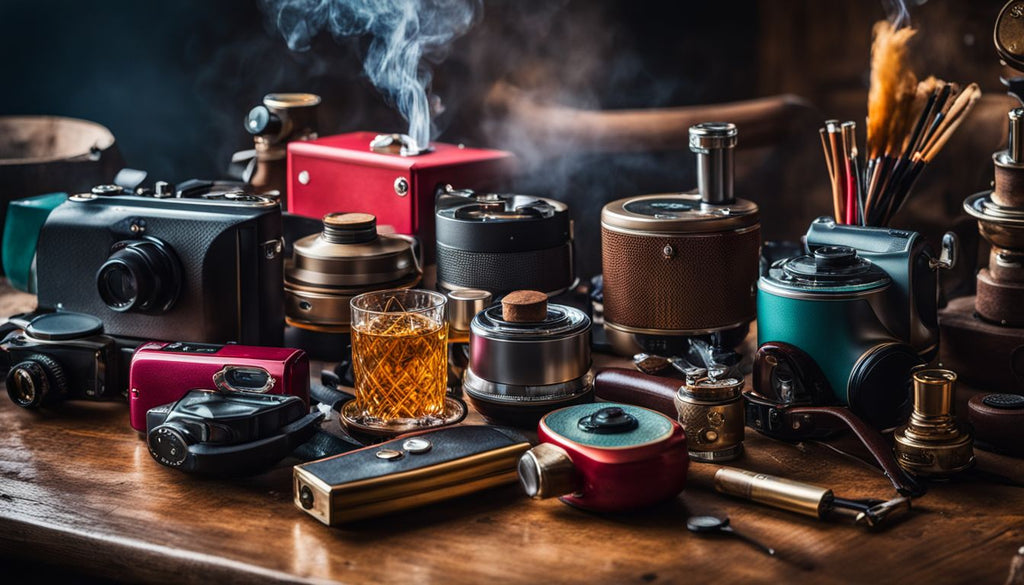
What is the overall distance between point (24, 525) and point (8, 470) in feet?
0.62

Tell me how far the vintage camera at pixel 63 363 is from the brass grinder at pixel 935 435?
1.16 metres

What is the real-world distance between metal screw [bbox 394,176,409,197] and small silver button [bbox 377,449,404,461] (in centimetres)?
75

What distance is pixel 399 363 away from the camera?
1658 millimetres

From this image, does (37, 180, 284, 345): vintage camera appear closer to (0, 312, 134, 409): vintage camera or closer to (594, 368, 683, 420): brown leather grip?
(0, 312, 134, 409): vintage camera

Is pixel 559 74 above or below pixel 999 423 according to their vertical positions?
above

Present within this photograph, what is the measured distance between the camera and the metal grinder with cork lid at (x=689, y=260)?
1.83m

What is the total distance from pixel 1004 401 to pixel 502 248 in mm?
783

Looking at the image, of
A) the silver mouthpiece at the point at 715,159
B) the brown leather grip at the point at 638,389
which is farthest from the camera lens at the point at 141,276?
the silver mouthpiece at the point at 715,159

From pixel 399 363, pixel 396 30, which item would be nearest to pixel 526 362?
pixel 399 363

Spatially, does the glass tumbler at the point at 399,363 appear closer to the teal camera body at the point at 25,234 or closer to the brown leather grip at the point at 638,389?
the brown leather grip at the point at 638,389

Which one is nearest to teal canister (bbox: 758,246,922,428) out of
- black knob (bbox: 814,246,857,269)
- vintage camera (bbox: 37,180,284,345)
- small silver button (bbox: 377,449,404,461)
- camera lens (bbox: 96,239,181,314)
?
black knob (bbox: 814,246,857,269)

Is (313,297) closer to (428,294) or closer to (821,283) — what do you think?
(428,294)

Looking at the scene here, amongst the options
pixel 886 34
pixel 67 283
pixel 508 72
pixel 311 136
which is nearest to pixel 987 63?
pixel 508 72

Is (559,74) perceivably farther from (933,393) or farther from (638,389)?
(933,393)
